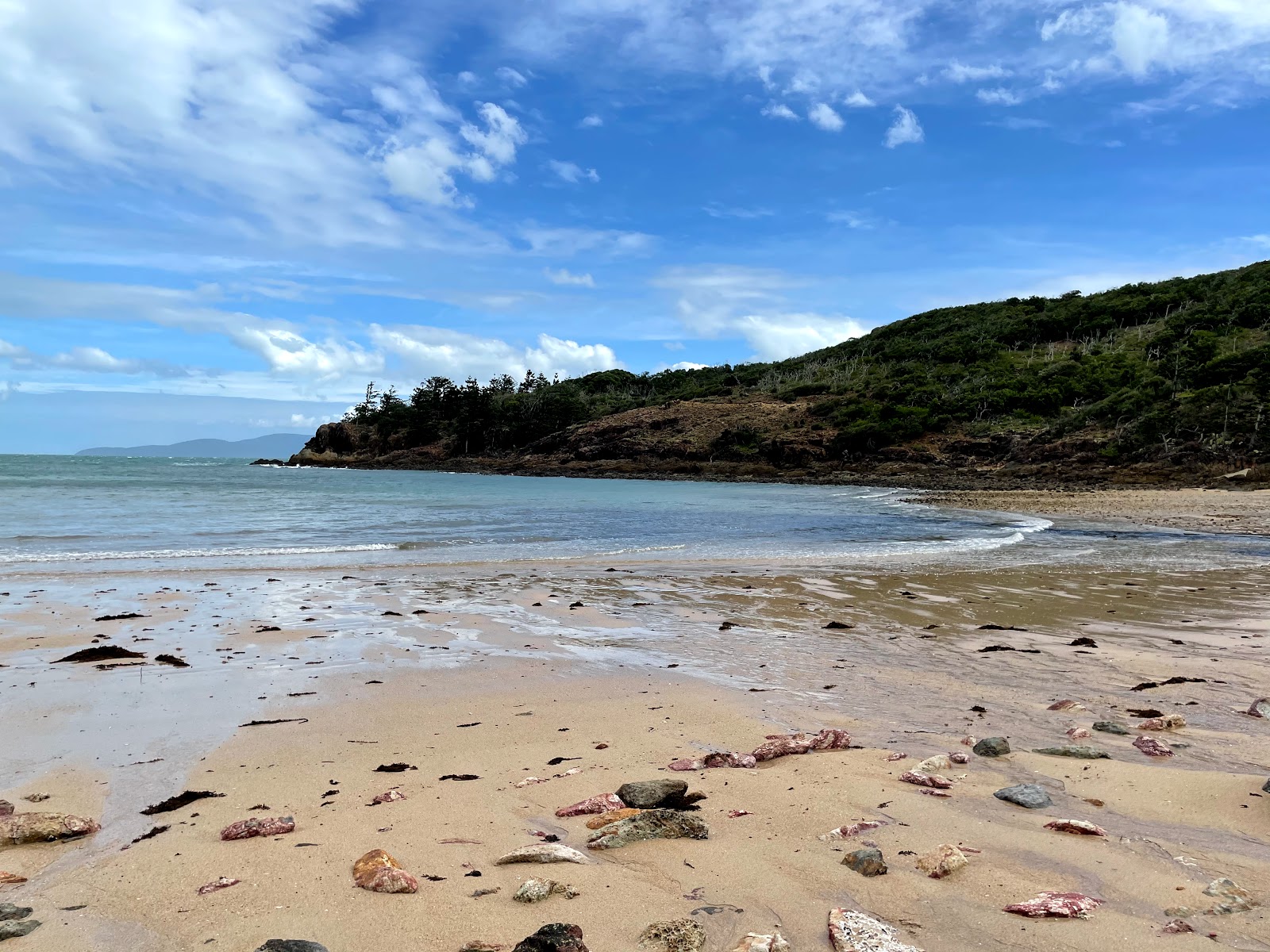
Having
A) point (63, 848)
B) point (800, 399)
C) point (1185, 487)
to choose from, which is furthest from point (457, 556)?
point (800, 399)

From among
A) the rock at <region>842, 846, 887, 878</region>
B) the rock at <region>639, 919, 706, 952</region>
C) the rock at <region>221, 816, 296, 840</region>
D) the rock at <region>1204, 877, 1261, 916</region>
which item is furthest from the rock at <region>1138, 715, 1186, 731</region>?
the rock at <region>221, 816, 296, 840</region>

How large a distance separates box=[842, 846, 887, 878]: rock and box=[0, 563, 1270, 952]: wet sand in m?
0.08

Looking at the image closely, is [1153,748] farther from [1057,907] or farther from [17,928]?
[17,928]

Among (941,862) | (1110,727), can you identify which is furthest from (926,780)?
(1110,727)

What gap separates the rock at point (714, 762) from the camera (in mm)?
4309

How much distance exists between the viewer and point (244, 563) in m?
14.1

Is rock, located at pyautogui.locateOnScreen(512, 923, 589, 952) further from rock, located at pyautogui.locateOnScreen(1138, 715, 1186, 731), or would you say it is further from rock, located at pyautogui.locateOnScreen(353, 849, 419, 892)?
rock, located at pyautogui.locateOnScreen(1138, 715, 1186, 731)

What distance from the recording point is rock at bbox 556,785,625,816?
12.0 feet

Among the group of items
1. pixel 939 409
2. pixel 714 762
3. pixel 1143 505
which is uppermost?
pixel 939 409

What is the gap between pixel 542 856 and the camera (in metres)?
3.10

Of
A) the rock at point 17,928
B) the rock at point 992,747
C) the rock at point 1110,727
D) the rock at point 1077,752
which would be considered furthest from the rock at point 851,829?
the rock at point 17,928

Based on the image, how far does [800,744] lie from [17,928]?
371cm

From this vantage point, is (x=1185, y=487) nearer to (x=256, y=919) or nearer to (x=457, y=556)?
(x=457, y=556)

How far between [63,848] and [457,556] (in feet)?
40.6
